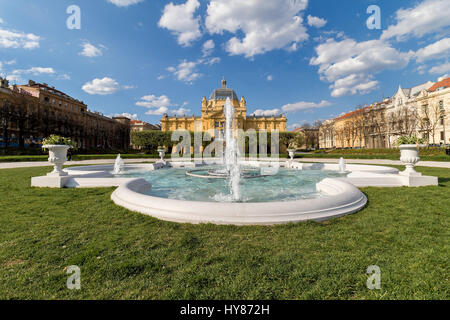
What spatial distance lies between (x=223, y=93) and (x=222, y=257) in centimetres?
7831

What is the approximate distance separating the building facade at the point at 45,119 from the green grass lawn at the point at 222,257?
4647 cm

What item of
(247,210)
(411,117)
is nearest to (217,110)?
(411,117)

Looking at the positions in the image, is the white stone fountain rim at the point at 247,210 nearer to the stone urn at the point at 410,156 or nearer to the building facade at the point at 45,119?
the stone urn at the point at 410,156

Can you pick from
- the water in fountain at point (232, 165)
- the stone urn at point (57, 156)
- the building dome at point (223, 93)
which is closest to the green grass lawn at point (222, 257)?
the water in fountain at point (232, 165)

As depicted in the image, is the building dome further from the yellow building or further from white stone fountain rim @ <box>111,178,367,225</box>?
white stone fountain rim @ <box>111,178,367,225</box>

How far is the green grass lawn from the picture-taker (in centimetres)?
212

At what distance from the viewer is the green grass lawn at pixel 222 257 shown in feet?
6.97

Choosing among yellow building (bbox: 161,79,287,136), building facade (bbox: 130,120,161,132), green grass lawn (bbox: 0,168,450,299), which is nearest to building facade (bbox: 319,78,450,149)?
yellow building (bbox: 161,79,287,136)

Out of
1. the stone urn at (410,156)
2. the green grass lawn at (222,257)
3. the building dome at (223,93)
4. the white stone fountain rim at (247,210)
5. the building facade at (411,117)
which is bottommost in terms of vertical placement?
the green grass lawn at (222,257)

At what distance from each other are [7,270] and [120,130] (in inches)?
3325

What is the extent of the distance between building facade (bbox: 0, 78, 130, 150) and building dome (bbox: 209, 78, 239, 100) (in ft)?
131

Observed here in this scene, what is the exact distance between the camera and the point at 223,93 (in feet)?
250

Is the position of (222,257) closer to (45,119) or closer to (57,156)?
(57,156)

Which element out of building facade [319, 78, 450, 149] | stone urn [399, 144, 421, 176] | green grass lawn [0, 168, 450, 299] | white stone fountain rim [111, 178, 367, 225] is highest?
building facade [319, 78, 450, 149]
